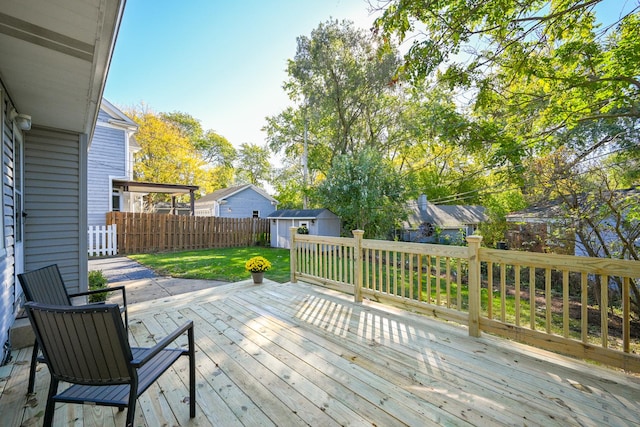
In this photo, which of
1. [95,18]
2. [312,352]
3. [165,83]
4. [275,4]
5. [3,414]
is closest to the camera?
[95,18]

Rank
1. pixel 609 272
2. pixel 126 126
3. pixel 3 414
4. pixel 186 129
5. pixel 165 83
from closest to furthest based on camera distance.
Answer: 1. pixel 3 414
2. pixel 609 272
3. pixel 126 126
4. pixel 165 83
5. pixel 186 129

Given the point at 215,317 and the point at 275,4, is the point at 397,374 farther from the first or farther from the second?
the point at 275,4

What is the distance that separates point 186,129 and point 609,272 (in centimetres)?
2662

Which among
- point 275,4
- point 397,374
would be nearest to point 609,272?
point 397,374

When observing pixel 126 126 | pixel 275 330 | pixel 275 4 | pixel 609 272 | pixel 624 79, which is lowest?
pixel 275 330

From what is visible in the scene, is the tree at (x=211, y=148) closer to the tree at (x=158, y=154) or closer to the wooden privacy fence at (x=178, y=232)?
the tree at (x=158, y=154)

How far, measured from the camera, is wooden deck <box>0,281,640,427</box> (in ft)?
5.60

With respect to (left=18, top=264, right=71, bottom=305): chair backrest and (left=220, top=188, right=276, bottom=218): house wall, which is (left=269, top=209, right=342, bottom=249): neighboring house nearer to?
(left=220, top=188, right=276, bottom=218): house wall

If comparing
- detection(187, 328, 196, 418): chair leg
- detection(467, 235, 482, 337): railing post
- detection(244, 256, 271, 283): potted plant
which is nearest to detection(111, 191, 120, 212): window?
detection(244, 256, 271, 283): potted plant

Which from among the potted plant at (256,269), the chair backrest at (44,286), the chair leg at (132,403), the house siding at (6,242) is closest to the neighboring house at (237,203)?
the potted plant at (256,269)

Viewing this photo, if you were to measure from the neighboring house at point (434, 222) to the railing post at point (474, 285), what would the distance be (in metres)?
10.9

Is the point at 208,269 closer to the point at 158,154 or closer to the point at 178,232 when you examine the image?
the point at 178,232

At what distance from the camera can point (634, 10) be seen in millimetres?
3119

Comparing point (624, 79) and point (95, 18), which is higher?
A: point (624, 79)
